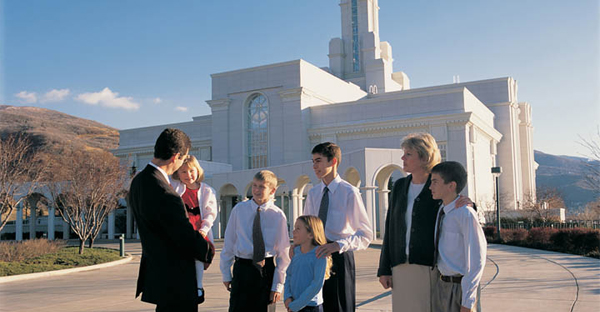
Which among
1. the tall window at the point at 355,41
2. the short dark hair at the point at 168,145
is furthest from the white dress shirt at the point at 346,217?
the tall window at the point at 355,41

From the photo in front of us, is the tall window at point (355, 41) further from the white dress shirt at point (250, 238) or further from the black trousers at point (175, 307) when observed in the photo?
the black trousers at point (175, 307)

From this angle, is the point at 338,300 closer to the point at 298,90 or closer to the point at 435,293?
the point at 435,293

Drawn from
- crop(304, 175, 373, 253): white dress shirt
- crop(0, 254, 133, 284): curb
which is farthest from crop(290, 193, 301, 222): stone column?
crop(304, 175, 373, 253): white dress shirt

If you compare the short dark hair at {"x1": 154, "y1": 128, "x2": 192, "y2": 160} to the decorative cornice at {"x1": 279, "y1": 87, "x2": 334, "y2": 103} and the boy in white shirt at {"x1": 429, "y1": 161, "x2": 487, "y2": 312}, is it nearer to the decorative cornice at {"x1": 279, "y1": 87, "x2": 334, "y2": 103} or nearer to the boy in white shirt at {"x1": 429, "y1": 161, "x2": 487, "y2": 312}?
the boy in white shirt at {"x1": 429, "y1": 161, "x2": 487, "y2": 312}

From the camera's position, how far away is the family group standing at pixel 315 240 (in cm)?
349

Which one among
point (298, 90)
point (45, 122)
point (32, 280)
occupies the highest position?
point (45, 122)

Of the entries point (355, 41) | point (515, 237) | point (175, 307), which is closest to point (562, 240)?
point (515, 237)

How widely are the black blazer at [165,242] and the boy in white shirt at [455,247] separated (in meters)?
1.69

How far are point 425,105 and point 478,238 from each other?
3331 cm

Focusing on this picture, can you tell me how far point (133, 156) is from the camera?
153 ft

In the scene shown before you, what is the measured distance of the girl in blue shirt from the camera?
413cm

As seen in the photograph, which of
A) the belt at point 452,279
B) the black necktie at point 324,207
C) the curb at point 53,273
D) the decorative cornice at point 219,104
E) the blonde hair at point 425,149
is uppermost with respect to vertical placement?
the decorative cornice at point 219,104

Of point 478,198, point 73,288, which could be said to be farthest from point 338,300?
point 478,198

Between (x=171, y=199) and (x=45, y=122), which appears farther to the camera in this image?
(x=45, y=122)
